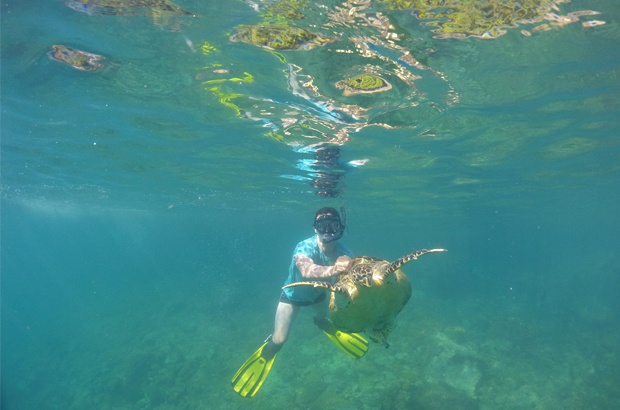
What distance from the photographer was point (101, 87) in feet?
36.0

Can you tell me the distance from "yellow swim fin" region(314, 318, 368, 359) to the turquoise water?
423 centimetres

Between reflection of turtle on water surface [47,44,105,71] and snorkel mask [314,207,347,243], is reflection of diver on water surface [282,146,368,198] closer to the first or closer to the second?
snorkel mask [314,207,347,243]

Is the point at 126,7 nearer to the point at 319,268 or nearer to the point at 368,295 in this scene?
the point at 319,268

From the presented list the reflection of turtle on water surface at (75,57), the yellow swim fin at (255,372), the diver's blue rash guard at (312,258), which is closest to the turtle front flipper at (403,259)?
the diver's blue rash guard at (312,258)

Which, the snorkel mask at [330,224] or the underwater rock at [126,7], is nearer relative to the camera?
the underwater rock at [126,7]

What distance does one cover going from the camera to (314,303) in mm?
9391

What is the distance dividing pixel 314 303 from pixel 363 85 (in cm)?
648

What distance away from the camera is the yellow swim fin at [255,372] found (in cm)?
989

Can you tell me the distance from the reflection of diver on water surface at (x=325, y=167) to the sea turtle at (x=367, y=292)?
36.0 ft

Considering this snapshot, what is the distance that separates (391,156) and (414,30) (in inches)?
394

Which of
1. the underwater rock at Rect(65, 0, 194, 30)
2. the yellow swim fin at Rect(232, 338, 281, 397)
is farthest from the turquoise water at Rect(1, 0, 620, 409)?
the yellow swim fin at Rect(232, 338, 281, 397)

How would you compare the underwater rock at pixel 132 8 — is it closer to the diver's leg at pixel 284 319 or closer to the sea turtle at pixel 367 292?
the sea turtle at pixel 367 292

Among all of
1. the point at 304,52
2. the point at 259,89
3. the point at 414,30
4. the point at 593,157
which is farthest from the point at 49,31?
the point at 593,157

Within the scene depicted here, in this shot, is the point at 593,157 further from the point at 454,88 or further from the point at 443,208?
the point at 443,208
